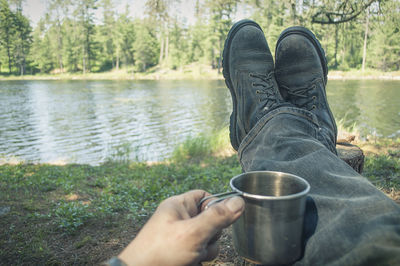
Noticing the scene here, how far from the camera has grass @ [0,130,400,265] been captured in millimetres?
1794

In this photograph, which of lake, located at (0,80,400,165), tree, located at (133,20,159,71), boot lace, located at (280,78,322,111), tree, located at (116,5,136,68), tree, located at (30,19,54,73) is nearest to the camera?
boot lace, located at (280,78,322,111)

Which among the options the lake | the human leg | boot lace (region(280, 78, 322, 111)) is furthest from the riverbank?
the human leg

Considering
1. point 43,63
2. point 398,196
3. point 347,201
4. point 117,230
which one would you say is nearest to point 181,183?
point 117,230

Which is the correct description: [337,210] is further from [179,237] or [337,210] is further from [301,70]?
[301,70]

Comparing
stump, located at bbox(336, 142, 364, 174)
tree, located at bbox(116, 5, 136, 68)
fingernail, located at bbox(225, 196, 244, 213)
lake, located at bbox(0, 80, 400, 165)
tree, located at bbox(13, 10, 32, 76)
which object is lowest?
lake, located at bbox(0, 80, 400, 165)

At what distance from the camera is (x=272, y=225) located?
77 cm

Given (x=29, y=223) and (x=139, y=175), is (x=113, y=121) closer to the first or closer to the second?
(x=139, y=175)

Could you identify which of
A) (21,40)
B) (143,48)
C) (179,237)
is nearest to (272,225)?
(179,237)

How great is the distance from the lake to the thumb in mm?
5505

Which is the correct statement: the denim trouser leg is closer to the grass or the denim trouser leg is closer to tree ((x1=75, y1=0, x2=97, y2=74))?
the grass

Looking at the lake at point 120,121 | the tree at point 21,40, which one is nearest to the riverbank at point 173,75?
the tree at point 21,40

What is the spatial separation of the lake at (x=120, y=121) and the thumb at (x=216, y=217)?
18.1 feet

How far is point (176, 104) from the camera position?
49.2ft

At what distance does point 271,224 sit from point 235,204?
110mm
